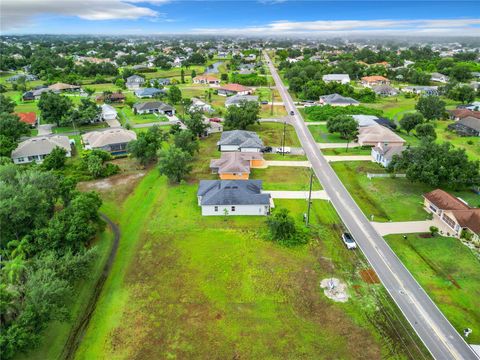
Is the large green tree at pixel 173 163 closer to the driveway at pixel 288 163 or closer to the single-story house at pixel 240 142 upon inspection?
the single-story house at pixel 240 142

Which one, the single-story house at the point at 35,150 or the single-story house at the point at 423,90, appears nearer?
the single-story house at the point at 35,150

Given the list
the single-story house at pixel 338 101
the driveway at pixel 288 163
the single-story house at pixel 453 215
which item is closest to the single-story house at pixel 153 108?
the driveway at pixel 288 163

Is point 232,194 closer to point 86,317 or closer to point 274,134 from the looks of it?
point 86,317

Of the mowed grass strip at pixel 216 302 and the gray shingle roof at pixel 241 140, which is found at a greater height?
the gray shingle roof at pixel 241 140

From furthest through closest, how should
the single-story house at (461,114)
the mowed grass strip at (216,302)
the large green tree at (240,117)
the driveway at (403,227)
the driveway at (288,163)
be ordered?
the single-story house at (461,114)
the large green tree at (240,117)
the driveway at (288,163)
the driveway at (403,227)
the mowed grass strip at (216,302)

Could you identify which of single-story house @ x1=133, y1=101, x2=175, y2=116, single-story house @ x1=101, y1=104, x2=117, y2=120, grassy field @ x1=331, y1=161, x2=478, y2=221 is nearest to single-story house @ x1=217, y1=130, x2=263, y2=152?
grassy field @ x1=331, y1=161, x2=478, y2=221

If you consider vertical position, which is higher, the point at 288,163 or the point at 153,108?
the point at 153,108

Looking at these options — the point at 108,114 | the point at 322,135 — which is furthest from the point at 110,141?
the point at 322,135
